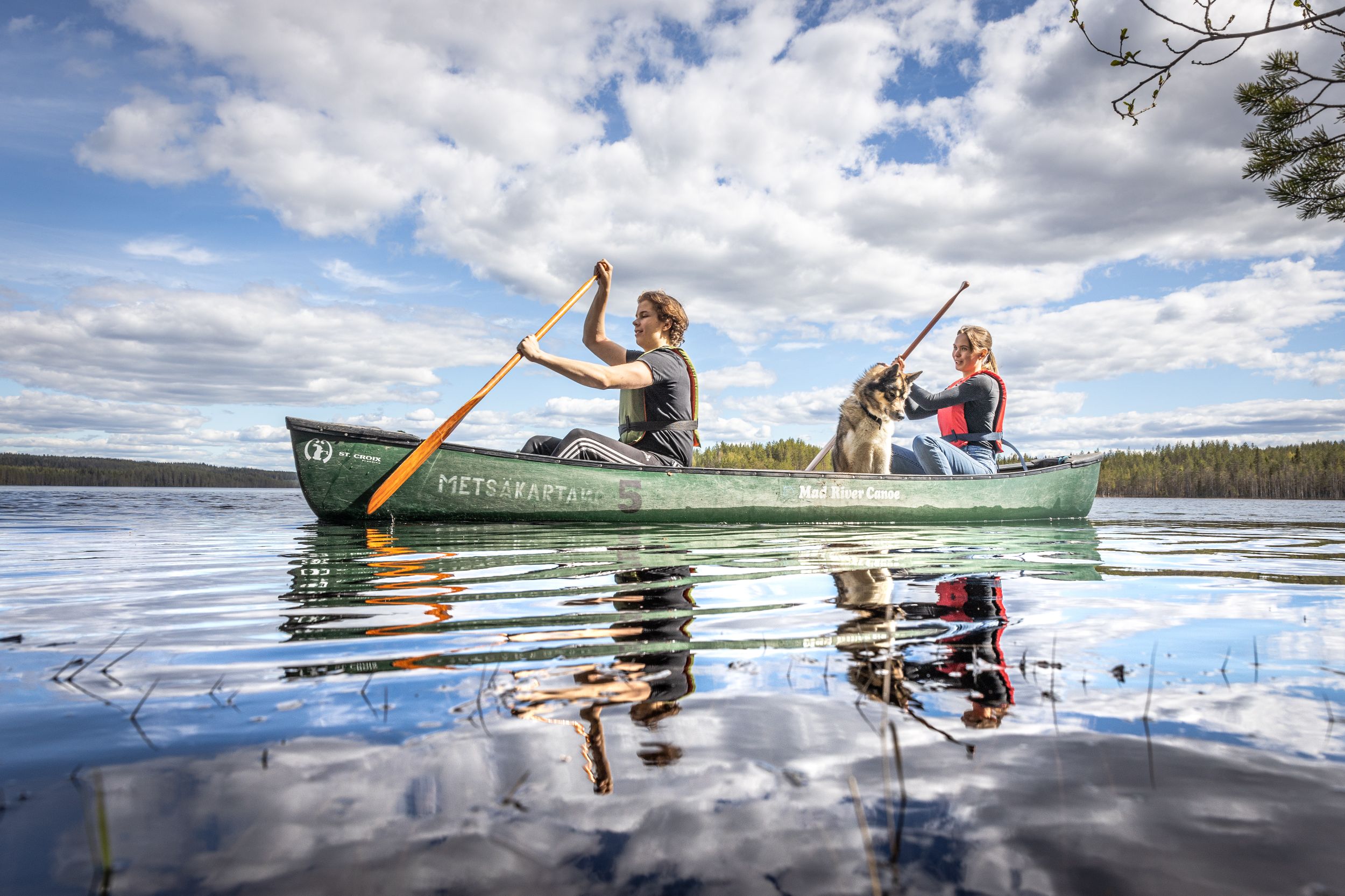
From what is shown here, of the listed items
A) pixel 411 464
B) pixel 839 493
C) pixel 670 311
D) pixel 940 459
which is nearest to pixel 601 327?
pixel 670 311

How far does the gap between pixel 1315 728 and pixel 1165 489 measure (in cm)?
5013

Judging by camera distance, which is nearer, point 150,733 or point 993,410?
point 150,733

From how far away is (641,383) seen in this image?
6.55 metres

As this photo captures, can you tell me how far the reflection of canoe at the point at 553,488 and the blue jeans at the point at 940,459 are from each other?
0.47 m

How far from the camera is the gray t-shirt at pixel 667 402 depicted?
6727 millimetres

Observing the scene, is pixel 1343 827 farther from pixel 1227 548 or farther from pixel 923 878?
pixel 1227 548

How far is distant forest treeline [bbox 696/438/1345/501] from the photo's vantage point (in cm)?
3900

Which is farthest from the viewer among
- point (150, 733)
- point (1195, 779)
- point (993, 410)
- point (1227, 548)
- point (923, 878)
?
point (993, 410)

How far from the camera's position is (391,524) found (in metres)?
7.44

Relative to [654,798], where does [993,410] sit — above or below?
above

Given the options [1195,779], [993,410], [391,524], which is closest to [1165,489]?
[993,410]

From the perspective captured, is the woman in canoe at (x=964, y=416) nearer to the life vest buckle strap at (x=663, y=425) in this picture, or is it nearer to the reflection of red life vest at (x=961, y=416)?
the reflection of red life vest at (x=961, y=416)

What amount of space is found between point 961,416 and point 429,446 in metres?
6.61

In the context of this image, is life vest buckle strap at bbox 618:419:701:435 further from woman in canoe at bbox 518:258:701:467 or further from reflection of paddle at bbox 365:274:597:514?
reflection of paddle at bbox 365:274:597:514
